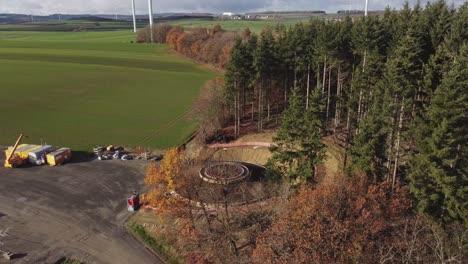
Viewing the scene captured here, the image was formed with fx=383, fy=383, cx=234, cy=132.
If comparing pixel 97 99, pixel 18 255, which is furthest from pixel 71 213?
pixel 97 99

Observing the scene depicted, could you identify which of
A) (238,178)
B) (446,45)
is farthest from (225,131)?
(446,45)

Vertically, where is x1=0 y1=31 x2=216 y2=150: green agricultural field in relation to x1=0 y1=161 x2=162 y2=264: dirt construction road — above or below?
above

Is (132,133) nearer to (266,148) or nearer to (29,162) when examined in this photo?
(29,162)

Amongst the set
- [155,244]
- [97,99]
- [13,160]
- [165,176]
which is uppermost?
[165,176]

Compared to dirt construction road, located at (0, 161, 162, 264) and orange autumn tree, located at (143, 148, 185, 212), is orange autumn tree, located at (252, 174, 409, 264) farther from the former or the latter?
dirt construction road, located at (0, 161, 162, 264)

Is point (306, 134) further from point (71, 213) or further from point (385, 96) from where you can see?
point (71, 213)

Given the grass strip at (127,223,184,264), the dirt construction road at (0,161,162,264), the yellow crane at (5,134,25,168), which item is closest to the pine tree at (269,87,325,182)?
the grass strip at (127,223,184,264)

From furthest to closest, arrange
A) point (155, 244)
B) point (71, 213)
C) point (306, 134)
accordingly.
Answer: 1. point (71, 213)
2. point (306, 134)
3. point (155, 244)
